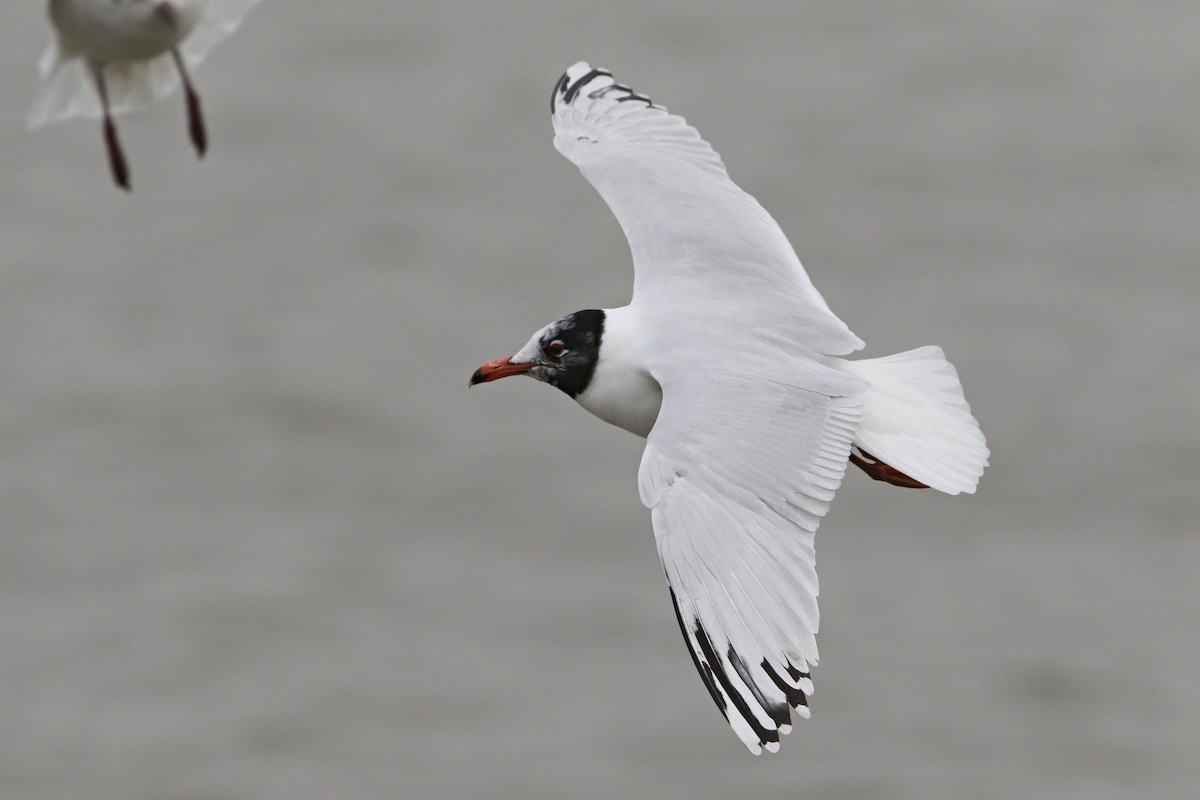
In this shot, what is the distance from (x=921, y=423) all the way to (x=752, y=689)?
4.60 feet

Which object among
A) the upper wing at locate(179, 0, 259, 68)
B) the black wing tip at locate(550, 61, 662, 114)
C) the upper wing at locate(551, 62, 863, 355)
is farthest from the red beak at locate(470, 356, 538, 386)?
the upper wing at locate(179, 0, 259, 68)

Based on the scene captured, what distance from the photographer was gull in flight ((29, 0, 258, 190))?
13.6 feet

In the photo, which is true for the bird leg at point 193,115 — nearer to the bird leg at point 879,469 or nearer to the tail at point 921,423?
the tail at point 921,423

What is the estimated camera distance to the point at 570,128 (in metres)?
6.38

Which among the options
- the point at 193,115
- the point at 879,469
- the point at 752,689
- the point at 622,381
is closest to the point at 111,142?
the point at 193,115

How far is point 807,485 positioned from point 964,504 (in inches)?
397

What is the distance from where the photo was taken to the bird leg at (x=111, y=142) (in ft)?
14.1

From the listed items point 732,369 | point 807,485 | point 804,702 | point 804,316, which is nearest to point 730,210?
point 804,316

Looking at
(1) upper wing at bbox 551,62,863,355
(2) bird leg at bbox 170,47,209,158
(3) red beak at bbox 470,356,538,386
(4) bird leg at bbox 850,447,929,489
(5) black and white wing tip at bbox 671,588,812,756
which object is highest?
(2) bird leg at bbox 170,47,209,158

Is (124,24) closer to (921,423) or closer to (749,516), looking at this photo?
(749,516)

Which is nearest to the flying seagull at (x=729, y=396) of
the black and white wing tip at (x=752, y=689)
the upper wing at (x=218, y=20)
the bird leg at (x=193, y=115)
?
the black and white wing tip at (x=752, y=689)

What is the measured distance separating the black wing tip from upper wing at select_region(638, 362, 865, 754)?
5.10 feet

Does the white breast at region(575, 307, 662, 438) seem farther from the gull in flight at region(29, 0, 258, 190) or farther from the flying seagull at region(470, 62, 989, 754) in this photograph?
the gull in flight at region(29, 0, 258, 190)

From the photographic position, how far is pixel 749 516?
480cm
